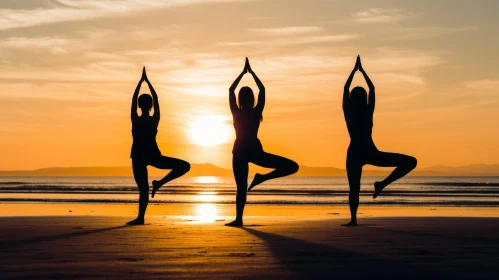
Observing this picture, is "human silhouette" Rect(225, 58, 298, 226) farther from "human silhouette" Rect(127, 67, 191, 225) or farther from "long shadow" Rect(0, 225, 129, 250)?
"long shadow" Rect(0, 225, 129, 250)

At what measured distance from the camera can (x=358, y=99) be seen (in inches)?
494

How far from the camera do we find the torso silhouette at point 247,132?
1245 cm

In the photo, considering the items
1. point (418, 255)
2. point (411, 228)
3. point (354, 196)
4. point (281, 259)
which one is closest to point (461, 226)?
point (411, 228)

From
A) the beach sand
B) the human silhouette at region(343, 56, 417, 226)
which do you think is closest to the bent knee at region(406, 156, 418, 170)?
the human silhouette at region(343, 56, 417, 226)

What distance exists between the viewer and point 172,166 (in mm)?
12766

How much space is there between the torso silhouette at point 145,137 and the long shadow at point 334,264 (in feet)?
14.7

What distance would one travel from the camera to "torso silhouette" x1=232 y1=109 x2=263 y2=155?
12445mm

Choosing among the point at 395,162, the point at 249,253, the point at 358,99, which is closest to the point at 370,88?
the point at 358,99

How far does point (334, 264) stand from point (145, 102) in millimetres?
6762

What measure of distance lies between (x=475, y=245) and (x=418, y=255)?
146 centimetres

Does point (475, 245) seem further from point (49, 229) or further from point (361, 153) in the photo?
point (49, 229)

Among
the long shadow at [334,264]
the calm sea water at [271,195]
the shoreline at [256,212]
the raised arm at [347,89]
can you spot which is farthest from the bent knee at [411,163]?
the calm sea water at [271,195]

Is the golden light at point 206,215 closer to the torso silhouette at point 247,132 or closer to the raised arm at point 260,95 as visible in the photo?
the torso silhouette at point 247,132

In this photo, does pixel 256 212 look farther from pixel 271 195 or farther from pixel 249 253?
pixel 271 195
